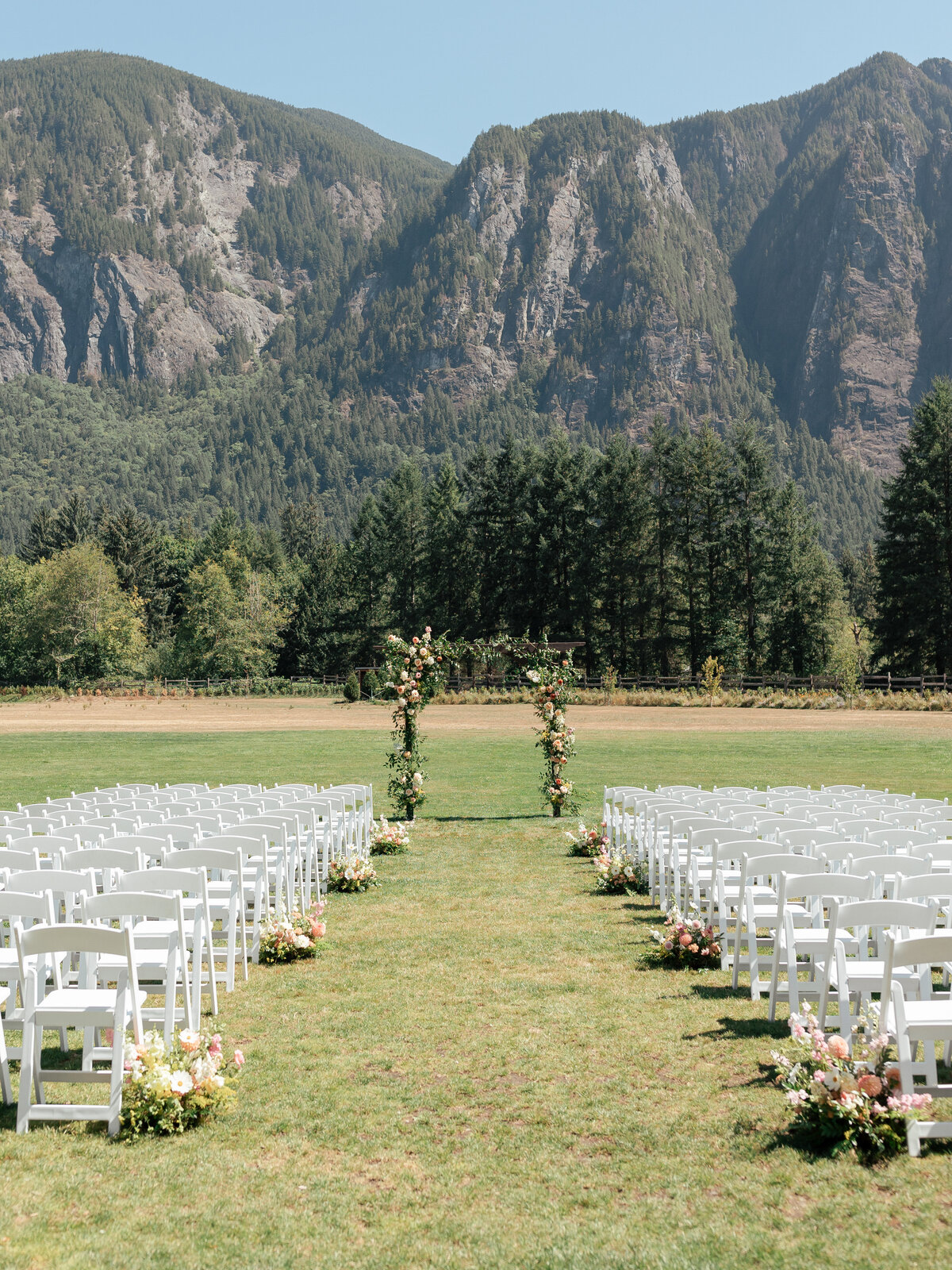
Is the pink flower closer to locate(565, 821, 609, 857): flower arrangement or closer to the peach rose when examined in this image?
the peach rose

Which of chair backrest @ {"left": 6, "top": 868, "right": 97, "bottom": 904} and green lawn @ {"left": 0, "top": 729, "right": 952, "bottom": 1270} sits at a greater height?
chair backrest @ {"left": 6, "top": 868, "right": 97, "bottom": 904}

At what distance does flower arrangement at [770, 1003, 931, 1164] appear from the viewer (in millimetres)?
4836

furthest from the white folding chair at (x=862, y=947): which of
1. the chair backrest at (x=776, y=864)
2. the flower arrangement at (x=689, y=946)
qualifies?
the flower arrangement at (x=689, y=946)

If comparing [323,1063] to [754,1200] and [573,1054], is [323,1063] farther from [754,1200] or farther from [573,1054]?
[754,1200]

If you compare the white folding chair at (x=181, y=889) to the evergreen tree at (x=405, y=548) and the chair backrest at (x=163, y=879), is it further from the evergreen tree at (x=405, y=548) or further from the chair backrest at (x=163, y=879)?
the evergreen tree at (x=405, y=548)

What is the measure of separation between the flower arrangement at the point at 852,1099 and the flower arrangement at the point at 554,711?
45.1 feet

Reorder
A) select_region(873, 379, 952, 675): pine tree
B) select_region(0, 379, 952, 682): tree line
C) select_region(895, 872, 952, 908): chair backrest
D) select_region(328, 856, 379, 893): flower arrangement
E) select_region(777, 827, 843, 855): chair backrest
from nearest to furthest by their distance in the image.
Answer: select_region(895, 872, 952, 908): chair backrest → select_region(777, 827, 843, 855): chair backrest → select_region(328, 856, 379, 893): flower arrangement → select_region(873, 379, 952, 675): pine tree → select_region(0, 379, 952, 682): tree line

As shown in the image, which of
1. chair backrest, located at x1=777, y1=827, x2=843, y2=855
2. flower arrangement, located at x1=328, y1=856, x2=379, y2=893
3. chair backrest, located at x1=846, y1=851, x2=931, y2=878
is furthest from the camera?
flower arrangement, located at x1=328, y1=856, x2=379, y2=893

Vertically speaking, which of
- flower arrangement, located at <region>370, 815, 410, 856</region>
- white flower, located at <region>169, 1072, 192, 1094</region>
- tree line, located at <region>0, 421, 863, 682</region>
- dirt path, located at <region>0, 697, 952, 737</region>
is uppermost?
tree line, located at <region>0, 421, 863, 682</region>

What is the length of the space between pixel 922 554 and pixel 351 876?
2168 inches

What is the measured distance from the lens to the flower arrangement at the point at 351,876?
1257cm

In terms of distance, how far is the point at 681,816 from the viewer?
34.8 ft

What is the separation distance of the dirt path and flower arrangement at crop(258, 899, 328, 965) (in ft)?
105

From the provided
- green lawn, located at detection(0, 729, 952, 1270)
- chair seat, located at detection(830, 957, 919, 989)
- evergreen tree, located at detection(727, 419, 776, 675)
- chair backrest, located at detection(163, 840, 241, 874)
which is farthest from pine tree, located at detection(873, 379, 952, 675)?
chair backrest, located at detection(163, 840, 241, 874)
